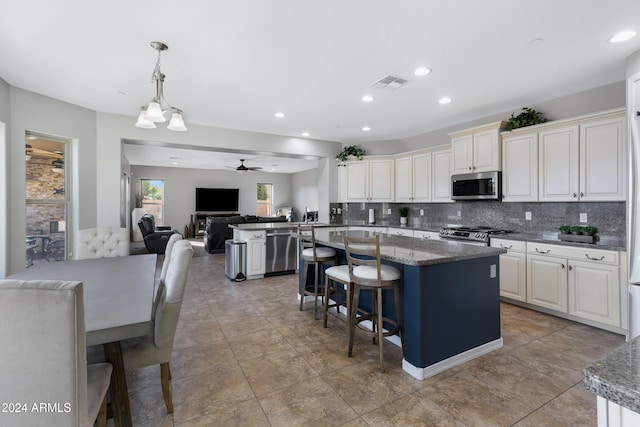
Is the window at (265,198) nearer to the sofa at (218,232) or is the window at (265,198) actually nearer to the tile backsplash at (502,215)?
the sofa at (218,232)

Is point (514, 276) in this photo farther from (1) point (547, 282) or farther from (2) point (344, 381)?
(2) point (344, 381)

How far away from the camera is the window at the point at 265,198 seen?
12258 mm

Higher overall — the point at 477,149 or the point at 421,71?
the point at 421,71

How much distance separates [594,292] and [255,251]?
171 inches

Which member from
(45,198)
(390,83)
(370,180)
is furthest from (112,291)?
(370,180)

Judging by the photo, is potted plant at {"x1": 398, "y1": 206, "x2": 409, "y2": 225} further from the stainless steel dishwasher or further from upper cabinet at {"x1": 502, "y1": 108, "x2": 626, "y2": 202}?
the stainless steel dishwasher

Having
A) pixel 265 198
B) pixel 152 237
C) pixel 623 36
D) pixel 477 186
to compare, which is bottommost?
pixel 152 237

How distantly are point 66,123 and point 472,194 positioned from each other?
558 cm

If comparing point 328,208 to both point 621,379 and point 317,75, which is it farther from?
point 621,379

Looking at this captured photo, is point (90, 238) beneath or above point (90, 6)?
beneath

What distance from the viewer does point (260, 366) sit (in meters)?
2.41

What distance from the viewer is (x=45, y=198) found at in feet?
12.6

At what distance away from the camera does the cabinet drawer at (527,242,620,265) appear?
2.95 m

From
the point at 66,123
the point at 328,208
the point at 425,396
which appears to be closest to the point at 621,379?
the point at 425,396
